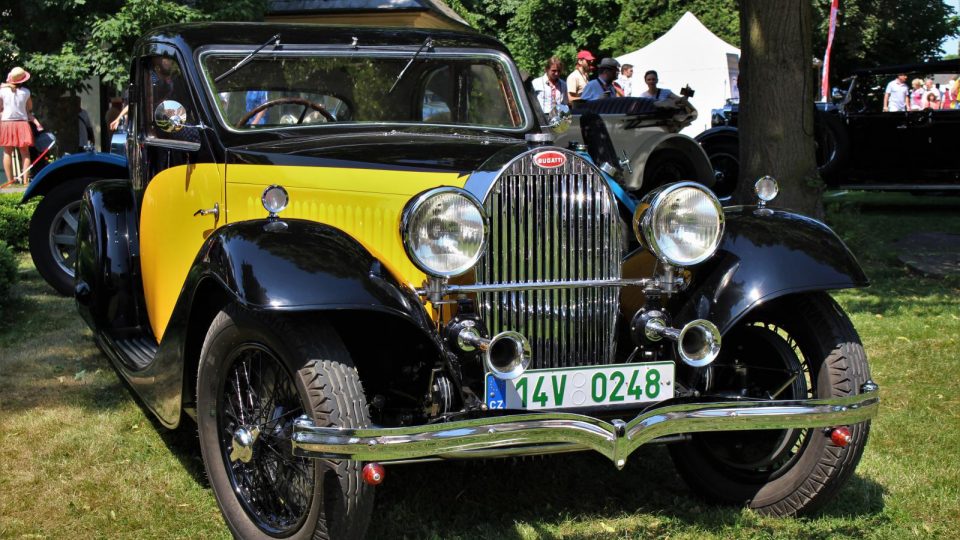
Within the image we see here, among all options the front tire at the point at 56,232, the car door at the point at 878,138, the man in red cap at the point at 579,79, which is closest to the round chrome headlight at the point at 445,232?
the front tire at the point at 56,232

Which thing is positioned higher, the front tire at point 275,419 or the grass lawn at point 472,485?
the front tire at point 275,419

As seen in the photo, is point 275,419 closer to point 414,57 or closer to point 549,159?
point 549,159

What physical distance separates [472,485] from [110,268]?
2174mm

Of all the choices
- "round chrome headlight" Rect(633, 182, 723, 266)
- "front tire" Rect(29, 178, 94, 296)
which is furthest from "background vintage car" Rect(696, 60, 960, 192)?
"round chrome headlight" Rect(633, 182, 723, 266)

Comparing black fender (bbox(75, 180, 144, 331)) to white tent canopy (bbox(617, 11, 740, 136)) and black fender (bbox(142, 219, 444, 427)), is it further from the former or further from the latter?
white tent canopy (bbox(617, 11, 740, 136))

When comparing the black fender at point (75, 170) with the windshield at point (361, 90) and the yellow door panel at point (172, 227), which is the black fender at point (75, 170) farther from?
the windshield at point (361, 90)

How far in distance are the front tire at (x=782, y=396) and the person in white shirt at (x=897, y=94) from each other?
33.2ft

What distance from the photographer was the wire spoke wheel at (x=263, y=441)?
3008 millimetres

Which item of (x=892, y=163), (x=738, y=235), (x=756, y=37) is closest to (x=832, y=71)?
(x=892, y=163)

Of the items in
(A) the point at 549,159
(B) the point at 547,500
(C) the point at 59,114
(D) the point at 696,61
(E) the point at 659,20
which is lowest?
(B) the point at 547,500

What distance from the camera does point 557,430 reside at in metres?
2.69

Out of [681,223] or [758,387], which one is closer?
[681,223]

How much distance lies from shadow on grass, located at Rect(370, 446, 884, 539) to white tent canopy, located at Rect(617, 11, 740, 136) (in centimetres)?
1852

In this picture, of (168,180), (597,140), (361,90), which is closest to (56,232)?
(168,180)
